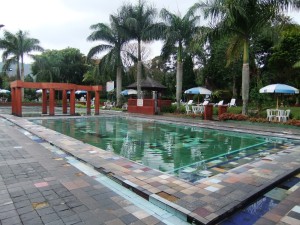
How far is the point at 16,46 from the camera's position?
32188 mm

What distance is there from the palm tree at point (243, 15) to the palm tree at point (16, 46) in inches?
992

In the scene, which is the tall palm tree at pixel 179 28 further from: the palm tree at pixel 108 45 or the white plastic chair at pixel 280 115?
the white plastic chair at pixel 280 115

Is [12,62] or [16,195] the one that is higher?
[12,62]

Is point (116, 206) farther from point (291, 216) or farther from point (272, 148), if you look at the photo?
point (272, 148)

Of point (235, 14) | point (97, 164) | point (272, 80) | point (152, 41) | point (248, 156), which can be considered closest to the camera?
point (97, 164)

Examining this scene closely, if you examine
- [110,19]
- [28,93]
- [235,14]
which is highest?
[110,19]

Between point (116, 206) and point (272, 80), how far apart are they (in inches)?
1097

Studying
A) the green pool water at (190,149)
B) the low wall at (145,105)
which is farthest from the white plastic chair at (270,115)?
the low wall at (145,105)

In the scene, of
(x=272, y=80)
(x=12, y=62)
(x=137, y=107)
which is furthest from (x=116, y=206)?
(x=12, y=62)

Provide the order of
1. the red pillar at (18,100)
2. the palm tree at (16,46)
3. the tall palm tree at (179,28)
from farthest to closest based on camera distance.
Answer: the palm tree at (16,46), the tall palm tree at (179,28), the red pillar at (18,100)

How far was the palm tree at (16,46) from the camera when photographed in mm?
31922

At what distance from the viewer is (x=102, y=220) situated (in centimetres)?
333

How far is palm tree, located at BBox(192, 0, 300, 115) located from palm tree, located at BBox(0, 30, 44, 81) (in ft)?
82.7

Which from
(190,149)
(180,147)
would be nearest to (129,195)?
(190,149)
